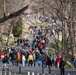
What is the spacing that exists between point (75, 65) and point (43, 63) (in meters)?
2.96

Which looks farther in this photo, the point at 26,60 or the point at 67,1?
the point at 67,1

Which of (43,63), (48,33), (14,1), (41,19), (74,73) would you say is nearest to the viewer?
(74,73)

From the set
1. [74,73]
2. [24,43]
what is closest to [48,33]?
[24,43]

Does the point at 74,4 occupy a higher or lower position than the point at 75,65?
higher

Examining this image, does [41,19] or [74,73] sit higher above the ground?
[41,19]

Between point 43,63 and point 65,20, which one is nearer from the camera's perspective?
point 43,63

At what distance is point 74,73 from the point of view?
26984 mm

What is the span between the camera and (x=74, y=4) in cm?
3500

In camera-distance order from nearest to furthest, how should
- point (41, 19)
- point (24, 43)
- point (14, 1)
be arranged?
point (14, 1) < point (24, 43) < point (41, 19)

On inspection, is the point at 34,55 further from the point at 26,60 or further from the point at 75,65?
the point at 75,65

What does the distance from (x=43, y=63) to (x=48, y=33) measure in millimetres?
29445

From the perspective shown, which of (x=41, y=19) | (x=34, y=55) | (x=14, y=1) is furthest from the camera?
(x=41, y=19)

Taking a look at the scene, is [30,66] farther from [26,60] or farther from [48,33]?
[48,33]

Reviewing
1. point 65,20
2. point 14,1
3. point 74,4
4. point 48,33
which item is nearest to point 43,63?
point 65,20
